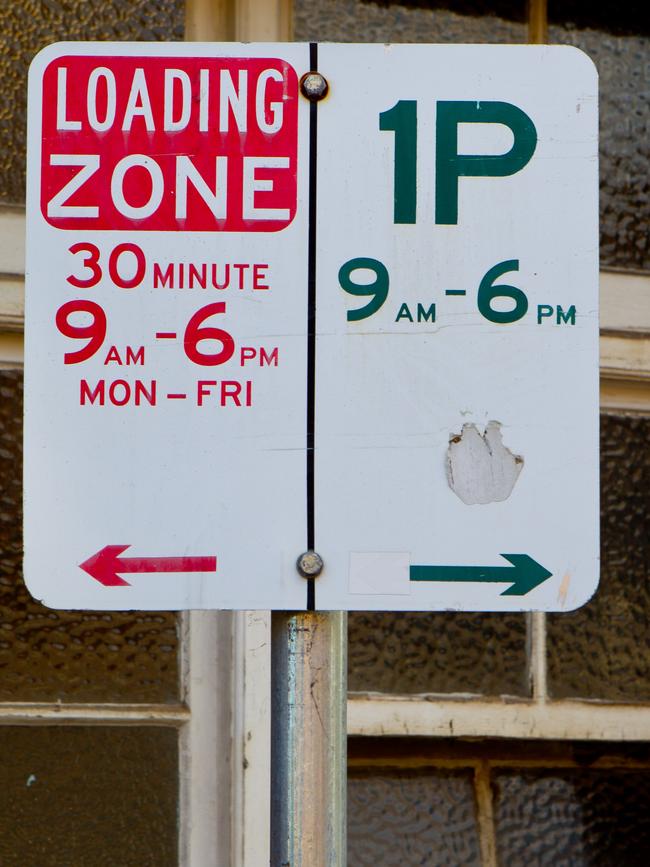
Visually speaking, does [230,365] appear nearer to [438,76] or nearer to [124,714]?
[438,76]

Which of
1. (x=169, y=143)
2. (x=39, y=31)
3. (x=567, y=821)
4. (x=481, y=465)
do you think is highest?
(x=39, y=31)

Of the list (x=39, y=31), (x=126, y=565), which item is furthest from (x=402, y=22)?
(x=126, y=565)

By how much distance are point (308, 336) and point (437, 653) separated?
1285 millimetres

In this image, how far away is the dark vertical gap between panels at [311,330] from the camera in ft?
4.59

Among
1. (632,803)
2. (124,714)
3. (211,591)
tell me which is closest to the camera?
(211,591)

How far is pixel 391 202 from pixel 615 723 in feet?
4.91

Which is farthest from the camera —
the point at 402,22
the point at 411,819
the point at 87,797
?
the point at 402,22

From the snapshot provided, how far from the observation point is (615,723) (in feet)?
8.51

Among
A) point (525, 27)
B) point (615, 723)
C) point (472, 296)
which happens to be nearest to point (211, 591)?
point (472, 296)

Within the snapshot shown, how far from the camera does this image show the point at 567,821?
258 cm

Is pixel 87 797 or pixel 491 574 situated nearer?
pixel 491 574

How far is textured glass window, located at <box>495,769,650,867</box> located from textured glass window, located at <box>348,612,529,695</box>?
196 mm

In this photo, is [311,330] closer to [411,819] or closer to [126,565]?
[126,565]

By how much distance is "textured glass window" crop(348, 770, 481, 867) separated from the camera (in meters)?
2.54
